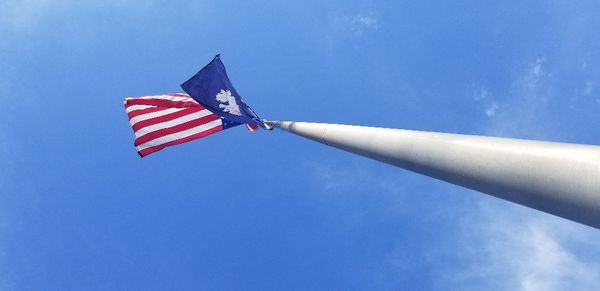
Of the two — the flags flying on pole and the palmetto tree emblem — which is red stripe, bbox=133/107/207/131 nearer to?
the flags flying on pole

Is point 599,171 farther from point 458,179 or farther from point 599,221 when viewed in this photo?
point 458,179

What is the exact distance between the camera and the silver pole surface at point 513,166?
213 inches

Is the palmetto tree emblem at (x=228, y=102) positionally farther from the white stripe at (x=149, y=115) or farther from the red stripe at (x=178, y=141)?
the white stripe at (x=149, y=115)

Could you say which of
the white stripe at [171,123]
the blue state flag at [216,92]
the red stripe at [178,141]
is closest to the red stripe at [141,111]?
the white stripe at [171,123]

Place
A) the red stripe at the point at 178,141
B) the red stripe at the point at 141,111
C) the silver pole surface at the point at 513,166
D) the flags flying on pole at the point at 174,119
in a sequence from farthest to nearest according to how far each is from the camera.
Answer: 1. the red stripe at the point at 141,111
2. the red stripe at the point at 178,141
3. the flags flying on pole at the point at 174,119
4. the silver pole surface at the point at 513,166

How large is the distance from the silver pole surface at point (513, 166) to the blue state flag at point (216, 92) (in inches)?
417

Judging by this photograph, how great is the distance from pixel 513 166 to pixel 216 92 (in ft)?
48.7

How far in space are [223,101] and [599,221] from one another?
16.1 meters

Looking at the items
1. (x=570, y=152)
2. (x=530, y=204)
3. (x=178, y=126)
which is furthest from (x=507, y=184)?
(x=178, y=126)

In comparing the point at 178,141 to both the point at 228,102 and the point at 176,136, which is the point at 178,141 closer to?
the point at 176,136

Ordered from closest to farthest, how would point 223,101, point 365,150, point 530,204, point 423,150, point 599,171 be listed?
1. point 599,171
2. point 530,204
3. point 423,150
4. point 365,150
5. point 223,101

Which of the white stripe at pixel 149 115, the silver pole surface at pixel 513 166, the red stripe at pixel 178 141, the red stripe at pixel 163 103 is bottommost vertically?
the silver pole surface at pixel 513 166

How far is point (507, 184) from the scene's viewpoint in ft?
21.6

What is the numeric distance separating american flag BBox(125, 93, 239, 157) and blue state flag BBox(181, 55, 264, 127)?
8.14 feet
